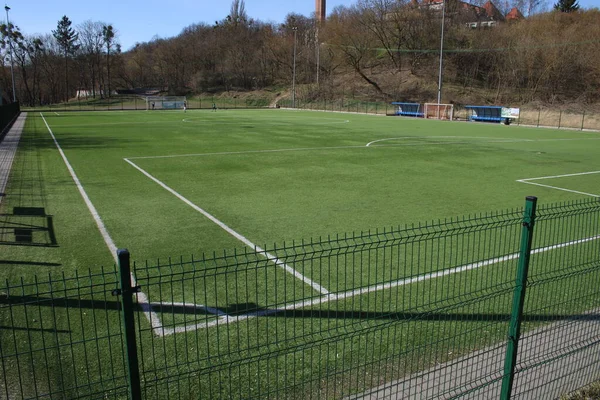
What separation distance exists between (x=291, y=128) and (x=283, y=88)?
6777 cm

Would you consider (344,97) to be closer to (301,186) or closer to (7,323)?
(301,186)

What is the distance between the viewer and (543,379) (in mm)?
5129

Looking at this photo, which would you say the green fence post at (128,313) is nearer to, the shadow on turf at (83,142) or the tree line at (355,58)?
the shadow on turf at (83,142)

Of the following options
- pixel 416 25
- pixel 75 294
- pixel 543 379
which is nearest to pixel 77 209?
pixel 75 294

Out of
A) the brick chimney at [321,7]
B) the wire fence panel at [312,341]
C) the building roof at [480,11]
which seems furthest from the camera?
the brick chimney at [321,7]

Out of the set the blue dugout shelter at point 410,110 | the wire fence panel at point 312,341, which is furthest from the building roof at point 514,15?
the wire fence panel at point 312,341

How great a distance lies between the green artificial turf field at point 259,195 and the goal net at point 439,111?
22658 mm

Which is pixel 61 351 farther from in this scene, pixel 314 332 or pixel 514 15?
pixel 514 15

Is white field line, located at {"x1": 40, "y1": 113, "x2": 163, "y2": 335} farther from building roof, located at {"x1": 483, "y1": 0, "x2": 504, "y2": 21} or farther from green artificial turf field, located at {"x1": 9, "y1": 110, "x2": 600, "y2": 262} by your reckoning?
building roof, located at {"x1": 483, "y1": 0, "x2": 504, "y2": 21}

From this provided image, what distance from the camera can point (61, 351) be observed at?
5.97 metres

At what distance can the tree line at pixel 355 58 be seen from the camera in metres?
71.9

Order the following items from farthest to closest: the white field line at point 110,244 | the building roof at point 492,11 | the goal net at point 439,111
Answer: the building roof at point 492,11 → the goal net at point 439,111 → the white field line at point 110,244

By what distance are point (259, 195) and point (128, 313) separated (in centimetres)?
1148

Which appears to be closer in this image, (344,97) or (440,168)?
(440,168)
